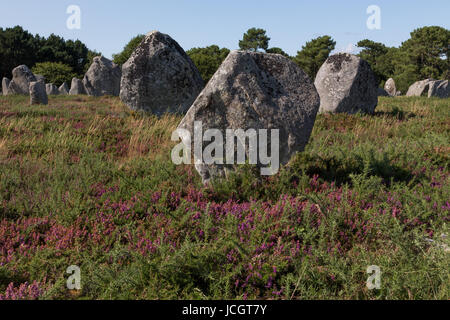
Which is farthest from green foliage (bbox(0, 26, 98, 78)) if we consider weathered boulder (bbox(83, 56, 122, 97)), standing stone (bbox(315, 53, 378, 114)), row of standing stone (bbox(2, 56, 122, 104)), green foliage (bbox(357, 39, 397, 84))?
green foliage (bbox(357, 39, 397, 84))

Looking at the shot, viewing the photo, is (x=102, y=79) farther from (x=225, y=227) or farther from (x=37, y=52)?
(x=37, y=52)

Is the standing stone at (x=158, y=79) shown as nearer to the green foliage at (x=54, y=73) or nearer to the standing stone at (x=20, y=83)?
the standing stone at (x=20, y=83)

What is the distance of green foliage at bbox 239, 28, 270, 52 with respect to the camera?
74000 millimetres

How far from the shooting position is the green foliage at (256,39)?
2913 inches

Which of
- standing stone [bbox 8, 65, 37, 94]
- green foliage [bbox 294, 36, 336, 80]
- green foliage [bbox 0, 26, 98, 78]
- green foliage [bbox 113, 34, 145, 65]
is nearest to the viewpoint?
standing stone [bbox 8, 65, 37, 94]

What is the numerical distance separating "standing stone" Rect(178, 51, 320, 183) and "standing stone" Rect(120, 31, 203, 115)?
27.6 feet

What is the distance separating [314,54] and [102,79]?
45745mm

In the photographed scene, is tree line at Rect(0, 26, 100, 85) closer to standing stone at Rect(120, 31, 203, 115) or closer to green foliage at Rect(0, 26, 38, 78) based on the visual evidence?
green foliage at Rect(0, 26, 38, 78)

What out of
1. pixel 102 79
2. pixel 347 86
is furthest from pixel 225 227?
pixel 102 79

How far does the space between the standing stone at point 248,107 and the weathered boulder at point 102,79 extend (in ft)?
80.7

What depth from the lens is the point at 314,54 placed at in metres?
63.5

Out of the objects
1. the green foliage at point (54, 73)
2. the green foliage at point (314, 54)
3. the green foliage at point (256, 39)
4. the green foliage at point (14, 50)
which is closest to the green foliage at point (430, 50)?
the green foliage at point (314, 54)
